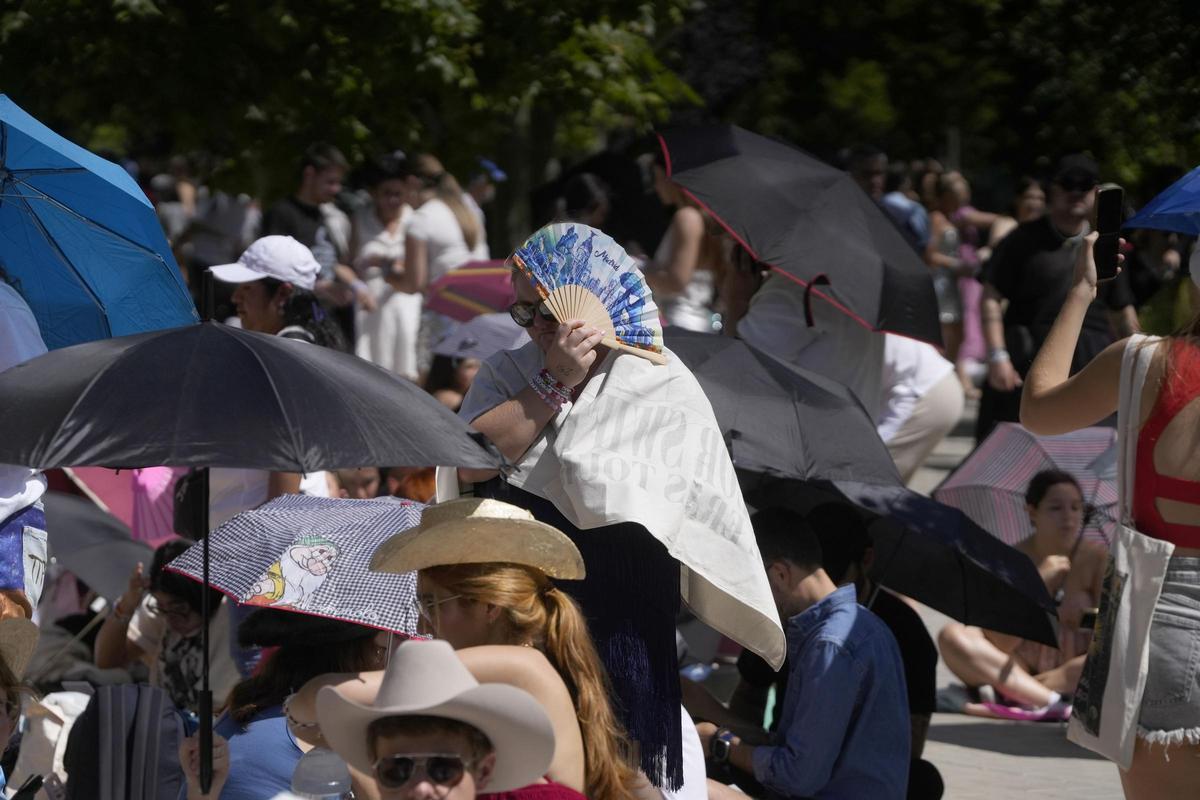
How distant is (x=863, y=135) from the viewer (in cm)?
3106

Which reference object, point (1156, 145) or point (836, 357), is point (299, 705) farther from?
point (1156, 145)

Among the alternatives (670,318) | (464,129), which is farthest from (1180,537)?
(464,129)

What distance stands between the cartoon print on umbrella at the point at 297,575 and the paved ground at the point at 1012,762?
108 inches

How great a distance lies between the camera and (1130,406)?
4.07 m

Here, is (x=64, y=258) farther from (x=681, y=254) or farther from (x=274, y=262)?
(x=681, y=254)

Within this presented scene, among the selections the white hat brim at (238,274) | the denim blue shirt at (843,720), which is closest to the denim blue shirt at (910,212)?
the white hat brim at (238,274)

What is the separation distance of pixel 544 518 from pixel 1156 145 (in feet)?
23.8

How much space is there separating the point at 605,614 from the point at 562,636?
0.57m

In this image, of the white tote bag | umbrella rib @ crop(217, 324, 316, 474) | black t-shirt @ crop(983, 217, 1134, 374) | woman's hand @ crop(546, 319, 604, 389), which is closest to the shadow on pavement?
black t-shirt @ crop(983, 217, 1134, 374)

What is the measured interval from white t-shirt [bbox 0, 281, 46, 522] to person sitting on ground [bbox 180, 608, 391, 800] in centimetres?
63

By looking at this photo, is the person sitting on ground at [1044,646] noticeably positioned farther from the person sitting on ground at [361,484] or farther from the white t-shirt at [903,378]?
the person sitting on ground at [361,484]

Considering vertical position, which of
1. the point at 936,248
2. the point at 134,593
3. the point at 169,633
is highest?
the point at 169,633

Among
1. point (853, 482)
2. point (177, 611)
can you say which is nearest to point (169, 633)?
point (177, 611)

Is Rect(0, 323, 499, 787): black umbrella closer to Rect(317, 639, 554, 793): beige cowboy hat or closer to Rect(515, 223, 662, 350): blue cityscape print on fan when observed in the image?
Rect(515, 223, 662, 350): blue cityscape print on fan
